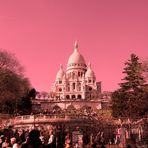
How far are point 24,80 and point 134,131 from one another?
30.7m

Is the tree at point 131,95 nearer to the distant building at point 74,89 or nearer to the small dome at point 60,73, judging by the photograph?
the distant building at point 74,89

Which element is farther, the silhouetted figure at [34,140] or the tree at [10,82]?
the tree at [10,82]

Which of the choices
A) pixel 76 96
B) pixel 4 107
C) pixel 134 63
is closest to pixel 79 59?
pixel 76 96

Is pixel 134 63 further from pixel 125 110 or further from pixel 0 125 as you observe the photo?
pixel 0 125

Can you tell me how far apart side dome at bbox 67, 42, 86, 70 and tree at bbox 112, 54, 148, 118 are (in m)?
60.3

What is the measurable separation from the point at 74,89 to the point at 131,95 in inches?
2295

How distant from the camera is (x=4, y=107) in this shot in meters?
56.2

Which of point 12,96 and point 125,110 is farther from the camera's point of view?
point 125,110

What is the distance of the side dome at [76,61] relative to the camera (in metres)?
127

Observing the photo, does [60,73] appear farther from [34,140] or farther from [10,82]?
[34,140]

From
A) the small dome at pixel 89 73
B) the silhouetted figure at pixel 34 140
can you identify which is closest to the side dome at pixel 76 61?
the small dome at pixel 89 73

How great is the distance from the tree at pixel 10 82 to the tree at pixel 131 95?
14280mm

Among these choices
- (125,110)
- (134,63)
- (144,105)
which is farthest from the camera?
(134,63)

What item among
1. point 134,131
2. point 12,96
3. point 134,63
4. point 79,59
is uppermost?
point 79,59
